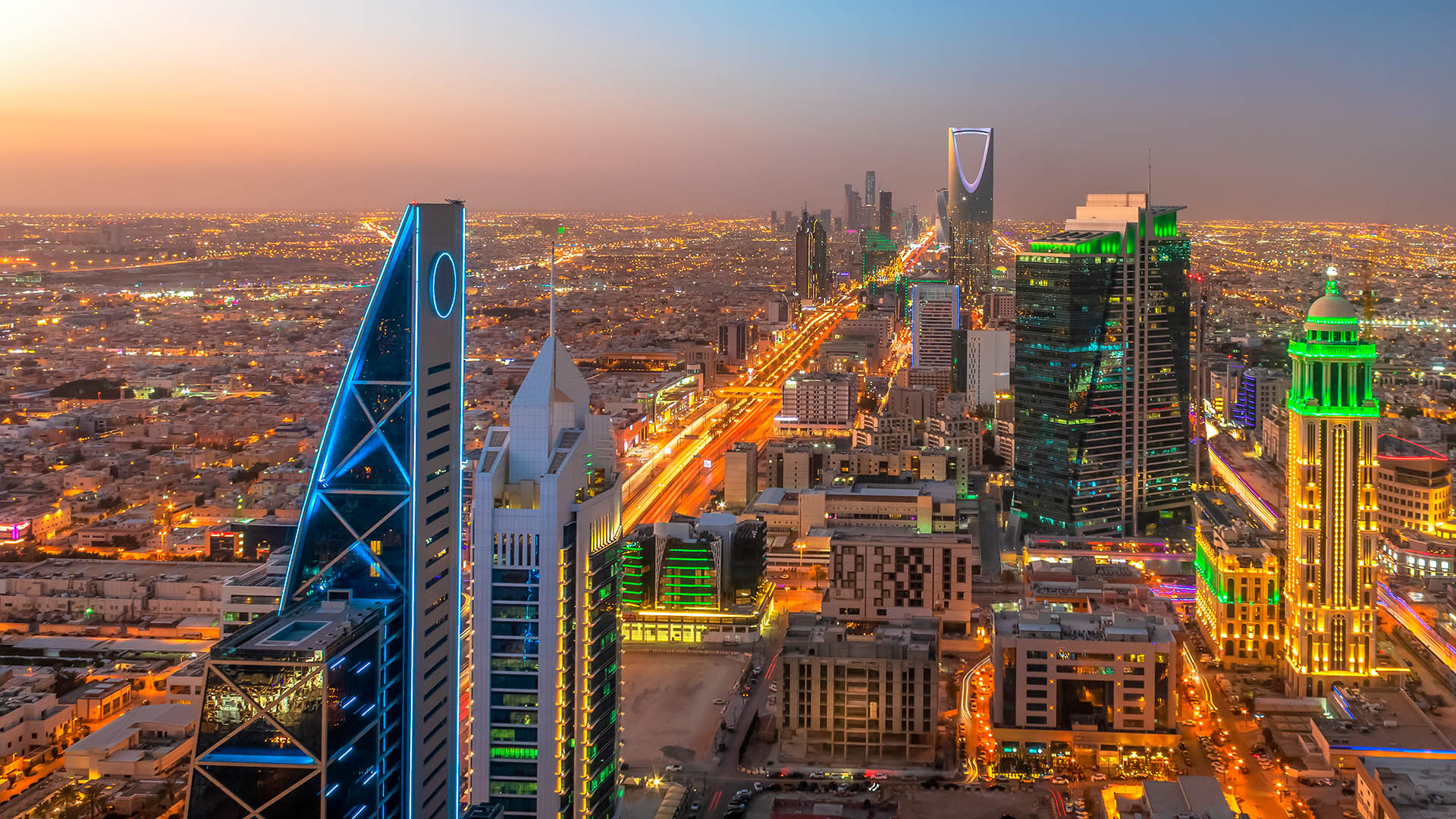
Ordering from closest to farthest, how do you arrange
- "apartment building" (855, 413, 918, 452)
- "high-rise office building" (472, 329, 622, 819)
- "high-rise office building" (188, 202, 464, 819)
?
1. "high-rise office building" (188, 202, 464, 819)
2. "high-rise office building" (472, 329, 622, 819)
3. "apartment building" (855, 413, 918, 452)

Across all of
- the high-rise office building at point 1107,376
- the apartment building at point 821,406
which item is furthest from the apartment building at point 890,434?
the high-rise office building at point 1107,376

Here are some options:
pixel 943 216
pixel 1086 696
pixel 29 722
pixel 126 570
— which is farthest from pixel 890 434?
pixel 943 216

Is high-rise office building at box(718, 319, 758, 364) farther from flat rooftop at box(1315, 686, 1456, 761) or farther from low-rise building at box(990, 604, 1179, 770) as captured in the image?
flat rooftop at box(1315, 686, 1456, 761)

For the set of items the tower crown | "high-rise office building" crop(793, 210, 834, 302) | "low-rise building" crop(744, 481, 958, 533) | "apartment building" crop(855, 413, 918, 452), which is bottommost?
"low-rise building" crop(744, 481, 958, 533)

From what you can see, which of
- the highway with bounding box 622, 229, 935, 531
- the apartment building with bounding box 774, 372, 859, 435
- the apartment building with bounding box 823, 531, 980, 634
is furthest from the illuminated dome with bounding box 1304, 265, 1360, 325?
the apartment building with bounding box 774, 372, 859, 435

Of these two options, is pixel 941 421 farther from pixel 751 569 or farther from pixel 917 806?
pixel 917 806

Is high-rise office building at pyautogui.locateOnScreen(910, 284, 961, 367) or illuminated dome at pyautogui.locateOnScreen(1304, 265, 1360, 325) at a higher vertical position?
high-rise office building at pyautogui.locateOnScreen(910, 284, 961, 367)

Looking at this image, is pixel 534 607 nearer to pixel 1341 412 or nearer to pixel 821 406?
pixel 1341 412
